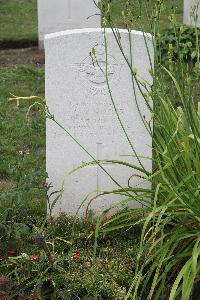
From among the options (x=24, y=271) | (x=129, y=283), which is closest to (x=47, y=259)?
(x=24, y=271)

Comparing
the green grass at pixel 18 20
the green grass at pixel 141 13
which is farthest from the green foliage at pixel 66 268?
the green grass at pixel 18 20

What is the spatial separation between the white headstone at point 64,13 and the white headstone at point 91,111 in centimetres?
440

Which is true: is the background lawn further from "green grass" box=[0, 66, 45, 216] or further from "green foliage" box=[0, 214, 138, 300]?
"green foliage" box=[0, 214, 138, 300]

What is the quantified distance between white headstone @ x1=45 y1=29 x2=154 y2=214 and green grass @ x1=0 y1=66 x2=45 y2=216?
210 millimetres

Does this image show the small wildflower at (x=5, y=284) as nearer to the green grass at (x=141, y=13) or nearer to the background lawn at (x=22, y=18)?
the green grass at (x=141, y=13)

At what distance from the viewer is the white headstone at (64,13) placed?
8.45 metres

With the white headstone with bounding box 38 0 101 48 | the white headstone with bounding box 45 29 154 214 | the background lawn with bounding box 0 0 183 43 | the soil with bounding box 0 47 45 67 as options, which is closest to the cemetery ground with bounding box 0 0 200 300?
the white headstone with bounding box 45 29 154 214

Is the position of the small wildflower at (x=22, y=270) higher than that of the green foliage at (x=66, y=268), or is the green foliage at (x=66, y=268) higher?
the small wildflower at (x=22, y=270)

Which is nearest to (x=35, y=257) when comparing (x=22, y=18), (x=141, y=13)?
(x=141, y=13)

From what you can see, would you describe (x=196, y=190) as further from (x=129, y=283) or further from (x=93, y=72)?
(x=93, y=72)

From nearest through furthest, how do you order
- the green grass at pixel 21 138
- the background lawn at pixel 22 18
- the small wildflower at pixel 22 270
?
the small wildflower at pixel 22 270
the green grass at pixel 21 138
the background lawn at pixel 22 18

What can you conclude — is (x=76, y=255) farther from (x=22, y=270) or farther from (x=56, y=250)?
(x=22, y=270)

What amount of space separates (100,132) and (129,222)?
537 millimetres

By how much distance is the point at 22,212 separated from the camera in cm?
420
